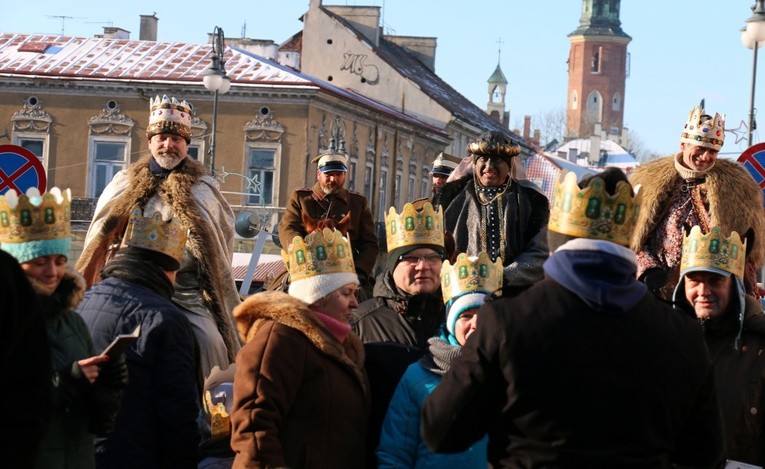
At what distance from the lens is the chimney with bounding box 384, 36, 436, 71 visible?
3263 inches

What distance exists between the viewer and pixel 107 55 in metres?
53.1

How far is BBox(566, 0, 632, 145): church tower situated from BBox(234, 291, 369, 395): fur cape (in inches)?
7129

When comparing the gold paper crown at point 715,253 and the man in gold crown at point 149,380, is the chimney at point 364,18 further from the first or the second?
the man in gold crown at point 149,380

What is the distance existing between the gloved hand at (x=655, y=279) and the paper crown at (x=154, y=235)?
3.02 metres

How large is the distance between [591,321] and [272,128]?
4645 centimetres

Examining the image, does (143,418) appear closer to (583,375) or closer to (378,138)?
(583,375)

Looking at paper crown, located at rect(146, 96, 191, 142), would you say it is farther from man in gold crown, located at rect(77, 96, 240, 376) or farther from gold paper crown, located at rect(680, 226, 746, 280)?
gold paper crown, located at rect(680, 226, 746, 280)

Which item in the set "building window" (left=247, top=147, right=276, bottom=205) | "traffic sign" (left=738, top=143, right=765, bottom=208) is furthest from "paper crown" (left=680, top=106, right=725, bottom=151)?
"building window" (left=247, top=147, right=276, bottom=205)

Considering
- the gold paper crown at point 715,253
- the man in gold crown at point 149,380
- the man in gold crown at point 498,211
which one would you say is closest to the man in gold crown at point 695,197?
the man in gold crown at point 498,211

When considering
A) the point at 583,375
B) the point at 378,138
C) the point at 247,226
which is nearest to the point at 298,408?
the point at 583,375

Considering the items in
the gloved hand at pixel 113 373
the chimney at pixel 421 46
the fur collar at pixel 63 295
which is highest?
the chimney at pixel 421 46

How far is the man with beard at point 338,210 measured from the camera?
474 inches

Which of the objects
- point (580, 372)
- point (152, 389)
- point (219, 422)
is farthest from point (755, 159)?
point (580, 372)

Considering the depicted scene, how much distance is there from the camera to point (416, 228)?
8812 millimetres
